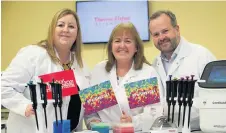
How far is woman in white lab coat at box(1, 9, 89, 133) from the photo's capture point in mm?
1458

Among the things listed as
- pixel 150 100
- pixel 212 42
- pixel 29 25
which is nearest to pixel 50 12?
pixel 29 25

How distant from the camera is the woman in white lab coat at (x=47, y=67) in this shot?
4.78 ft

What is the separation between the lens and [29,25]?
10.4 feet

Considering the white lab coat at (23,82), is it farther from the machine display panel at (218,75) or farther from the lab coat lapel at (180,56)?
the machine display panel at (218,75)

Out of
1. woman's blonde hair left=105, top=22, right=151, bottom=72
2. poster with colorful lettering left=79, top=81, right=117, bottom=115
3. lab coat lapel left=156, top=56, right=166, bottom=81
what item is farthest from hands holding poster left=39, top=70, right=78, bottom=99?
lab coat lapel left=156, top=56, right=166, bottom=81

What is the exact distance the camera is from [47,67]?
5.30 feet

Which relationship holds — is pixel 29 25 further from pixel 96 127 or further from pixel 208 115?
pixel 208 115

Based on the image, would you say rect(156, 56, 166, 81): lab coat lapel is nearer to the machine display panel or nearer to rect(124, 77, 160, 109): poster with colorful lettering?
rect(124, 77, 160, 109): poster with colorful lettering

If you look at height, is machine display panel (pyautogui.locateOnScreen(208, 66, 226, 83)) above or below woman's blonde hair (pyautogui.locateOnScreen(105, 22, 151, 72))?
below

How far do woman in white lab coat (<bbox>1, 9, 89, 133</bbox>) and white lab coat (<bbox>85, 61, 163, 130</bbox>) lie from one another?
0.09 meters

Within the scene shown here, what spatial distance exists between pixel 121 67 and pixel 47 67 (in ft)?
1.68

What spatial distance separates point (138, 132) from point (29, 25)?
7.48ft

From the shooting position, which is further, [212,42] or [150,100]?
[212,42]

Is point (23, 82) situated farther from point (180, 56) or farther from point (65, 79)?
point (180, 56)
